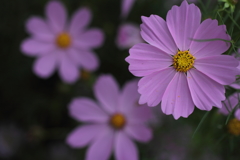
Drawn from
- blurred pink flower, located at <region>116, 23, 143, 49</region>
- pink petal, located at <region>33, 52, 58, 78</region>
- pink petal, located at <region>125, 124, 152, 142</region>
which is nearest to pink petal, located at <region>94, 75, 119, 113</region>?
pink petal, located at <region>125, 124, 152, 142</region>

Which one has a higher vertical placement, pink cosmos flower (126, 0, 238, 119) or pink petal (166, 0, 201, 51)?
pink petal (166, 0, 201, 51)

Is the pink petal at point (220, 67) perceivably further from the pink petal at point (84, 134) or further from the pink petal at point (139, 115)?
the pink petal at point (84, 134)

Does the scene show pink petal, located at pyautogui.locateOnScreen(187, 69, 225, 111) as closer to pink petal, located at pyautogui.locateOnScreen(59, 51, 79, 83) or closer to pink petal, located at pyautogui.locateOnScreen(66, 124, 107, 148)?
pink petal, located at pyautogui.locateOnScreen(66, 124, 107, 148)

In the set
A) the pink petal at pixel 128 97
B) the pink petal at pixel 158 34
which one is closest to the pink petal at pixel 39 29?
the pink petal at pixel 128 97

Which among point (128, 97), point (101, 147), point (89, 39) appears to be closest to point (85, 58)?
point (89, 39)

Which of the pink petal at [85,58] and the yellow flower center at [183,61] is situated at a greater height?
the pink petal at [85,58]

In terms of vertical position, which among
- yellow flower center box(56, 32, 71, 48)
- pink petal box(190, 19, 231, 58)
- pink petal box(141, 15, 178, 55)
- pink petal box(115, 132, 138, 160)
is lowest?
pink petal box(115, 132, 138, 160)

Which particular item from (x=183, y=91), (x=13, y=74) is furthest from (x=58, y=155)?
(x=183, y=91)

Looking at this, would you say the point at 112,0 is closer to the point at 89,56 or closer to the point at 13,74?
the point at 89,56
